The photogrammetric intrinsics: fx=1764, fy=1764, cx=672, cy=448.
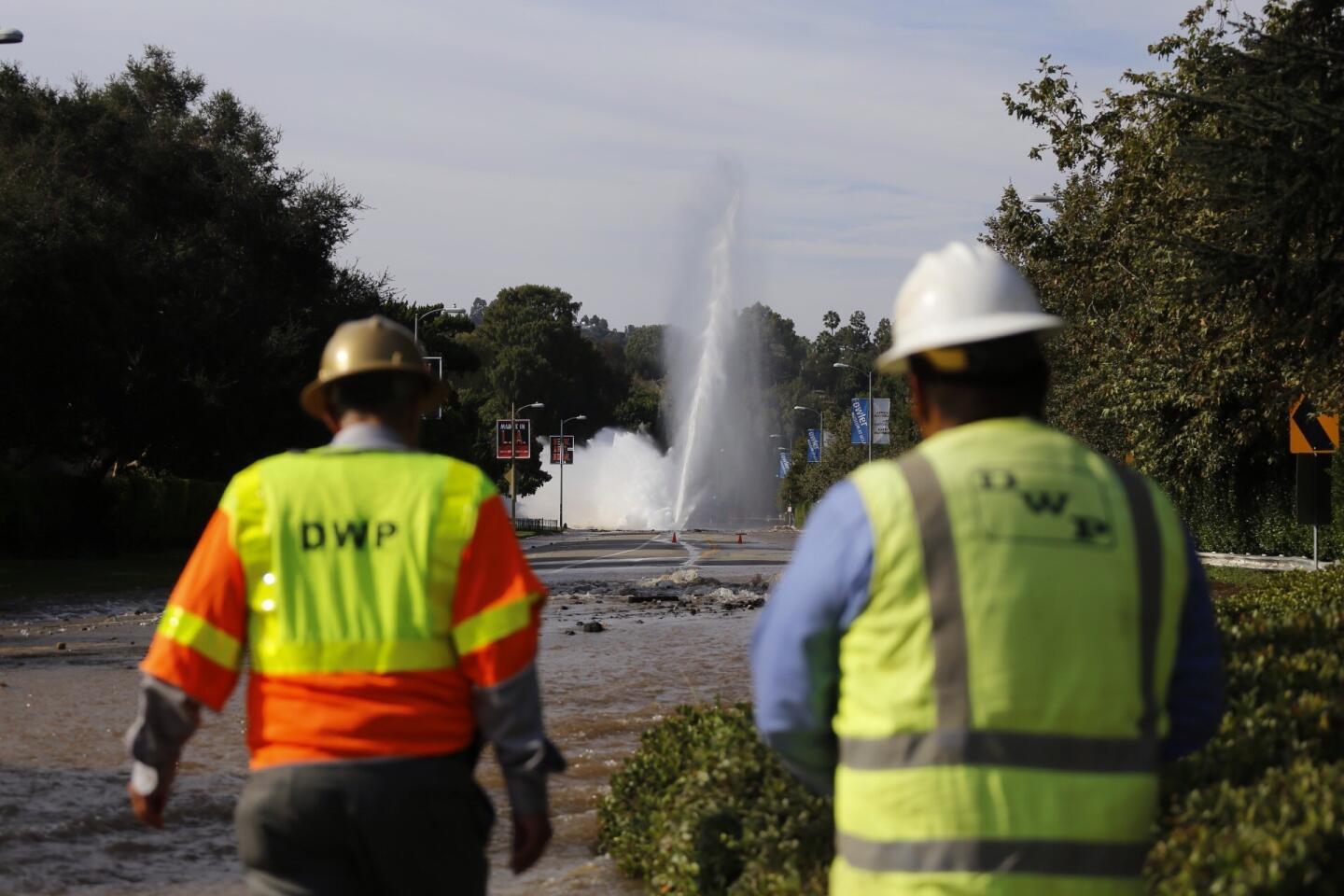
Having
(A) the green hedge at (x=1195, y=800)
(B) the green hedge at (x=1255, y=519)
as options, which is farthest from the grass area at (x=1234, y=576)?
(A) the green hedge at (x=1195, y=800)

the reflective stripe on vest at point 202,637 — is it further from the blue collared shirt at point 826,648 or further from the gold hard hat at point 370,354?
the blue collared shirt at point 826,648

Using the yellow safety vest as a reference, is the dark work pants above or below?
below

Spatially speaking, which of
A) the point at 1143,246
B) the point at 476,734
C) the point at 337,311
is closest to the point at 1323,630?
the point at 476,734

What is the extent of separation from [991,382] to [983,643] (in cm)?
46

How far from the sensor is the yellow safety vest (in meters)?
2.65

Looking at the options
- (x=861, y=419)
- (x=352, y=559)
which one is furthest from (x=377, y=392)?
(x=861, y=419)

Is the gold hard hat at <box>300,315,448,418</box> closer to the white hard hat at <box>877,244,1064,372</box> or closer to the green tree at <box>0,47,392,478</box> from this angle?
the white hard hat at <box>877,244,1064,372</box>

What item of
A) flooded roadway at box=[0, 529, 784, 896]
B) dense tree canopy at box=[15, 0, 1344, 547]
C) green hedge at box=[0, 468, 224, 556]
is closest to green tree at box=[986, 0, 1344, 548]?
dense tree canopy at box=[15, 0, 1344, 547]

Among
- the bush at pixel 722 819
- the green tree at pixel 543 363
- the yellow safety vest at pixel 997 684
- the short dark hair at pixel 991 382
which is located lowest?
the bush at pixel 722 819

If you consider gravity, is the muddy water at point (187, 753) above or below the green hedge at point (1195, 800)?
below

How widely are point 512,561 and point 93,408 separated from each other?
38.7 metres

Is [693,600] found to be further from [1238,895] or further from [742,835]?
[1238,895]

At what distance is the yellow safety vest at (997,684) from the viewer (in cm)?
265

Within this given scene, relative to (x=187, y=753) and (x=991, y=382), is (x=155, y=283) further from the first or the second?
(x=991, y=382)
